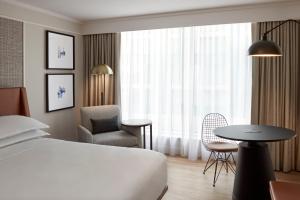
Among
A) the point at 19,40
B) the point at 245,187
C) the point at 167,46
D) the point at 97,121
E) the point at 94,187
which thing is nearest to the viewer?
the point at 94,187

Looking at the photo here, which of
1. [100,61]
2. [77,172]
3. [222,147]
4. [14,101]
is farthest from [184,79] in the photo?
[77,172]

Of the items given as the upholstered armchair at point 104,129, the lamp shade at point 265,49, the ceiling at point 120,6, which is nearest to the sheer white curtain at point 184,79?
the ceiling at point 120,6

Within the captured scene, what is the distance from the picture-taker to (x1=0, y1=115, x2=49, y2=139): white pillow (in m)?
2.81

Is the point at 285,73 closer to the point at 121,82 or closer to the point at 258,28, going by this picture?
the point at 258,28

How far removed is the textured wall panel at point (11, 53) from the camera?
3443mm

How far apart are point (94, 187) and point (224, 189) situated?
1991 millimetres

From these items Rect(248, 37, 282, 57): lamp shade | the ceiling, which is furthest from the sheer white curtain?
Rect(248, 37, 282, 57): lamp shade

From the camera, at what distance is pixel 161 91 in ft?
15.1

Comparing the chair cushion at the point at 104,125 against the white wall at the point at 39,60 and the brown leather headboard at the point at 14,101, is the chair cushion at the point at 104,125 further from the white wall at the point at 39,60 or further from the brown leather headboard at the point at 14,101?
the brown leather headboard at the point at 14,101

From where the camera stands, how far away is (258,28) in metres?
3.86

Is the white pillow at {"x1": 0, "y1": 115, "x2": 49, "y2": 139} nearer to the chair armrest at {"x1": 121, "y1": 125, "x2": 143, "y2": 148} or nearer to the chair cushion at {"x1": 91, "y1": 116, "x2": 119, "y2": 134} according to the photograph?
the chair cushion at {"x1": 91, "y1": 116, "x2": 119, "y2": 134}

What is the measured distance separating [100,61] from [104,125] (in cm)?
138

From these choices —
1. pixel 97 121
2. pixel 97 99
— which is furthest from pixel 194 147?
pixel 97 99

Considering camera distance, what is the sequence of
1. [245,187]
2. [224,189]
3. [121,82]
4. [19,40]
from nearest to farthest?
[245,187], [224,189], [19,40], [121,82]
